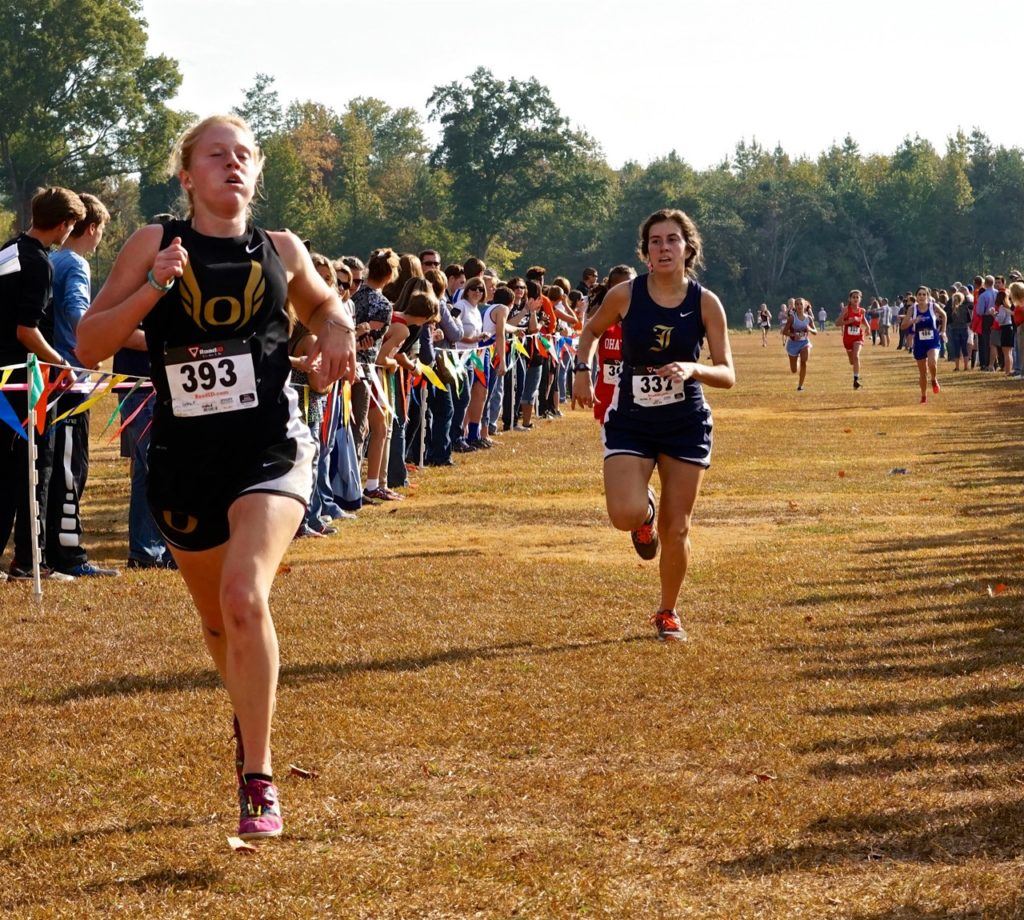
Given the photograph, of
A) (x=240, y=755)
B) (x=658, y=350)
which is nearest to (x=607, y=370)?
(x=658, y=350)

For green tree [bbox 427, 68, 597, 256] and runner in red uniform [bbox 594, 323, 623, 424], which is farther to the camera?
green tree [bbox 427, 68, 597, 256]

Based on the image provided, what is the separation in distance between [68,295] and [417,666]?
369 cm

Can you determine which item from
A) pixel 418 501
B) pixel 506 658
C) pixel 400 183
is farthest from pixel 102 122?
pixel 506 658

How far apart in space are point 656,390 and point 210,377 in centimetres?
385

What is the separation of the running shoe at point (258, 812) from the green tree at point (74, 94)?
85.2 meters

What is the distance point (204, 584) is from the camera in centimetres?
520

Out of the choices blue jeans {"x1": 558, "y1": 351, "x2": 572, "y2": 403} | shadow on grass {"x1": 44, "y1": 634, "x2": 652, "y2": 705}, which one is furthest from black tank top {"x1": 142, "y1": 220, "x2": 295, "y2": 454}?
blue jeans {"x1": 558, "y1": 351, "x2": 572, "y2": 403}

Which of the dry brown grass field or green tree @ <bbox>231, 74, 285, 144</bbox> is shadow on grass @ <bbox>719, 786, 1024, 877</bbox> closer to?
the dry brown grass field

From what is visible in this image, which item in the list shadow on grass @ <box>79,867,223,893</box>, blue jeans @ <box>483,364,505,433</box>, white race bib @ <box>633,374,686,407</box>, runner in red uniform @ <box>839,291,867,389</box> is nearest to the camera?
shadow on grass @ <box>79,867,223,893</box>

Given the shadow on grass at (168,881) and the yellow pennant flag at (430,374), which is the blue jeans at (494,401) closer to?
the yellow pennant flag at (430,374)

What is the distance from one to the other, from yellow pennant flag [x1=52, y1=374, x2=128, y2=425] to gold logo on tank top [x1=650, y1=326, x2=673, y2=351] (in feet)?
11.5

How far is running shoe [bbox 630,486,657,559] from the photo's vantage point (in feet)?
29.1

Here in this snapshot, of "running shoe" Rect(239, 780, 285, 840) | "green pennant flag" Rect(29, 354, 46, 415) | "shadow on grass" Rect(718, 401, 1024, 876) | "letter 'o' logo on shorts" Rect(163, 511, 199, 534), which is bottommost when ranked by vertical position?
"shadow on grass" Rect(718, 401, 1024, 876)

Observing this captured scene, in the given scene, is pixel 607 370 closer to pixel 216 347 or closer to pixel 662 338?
pixel 662 338
